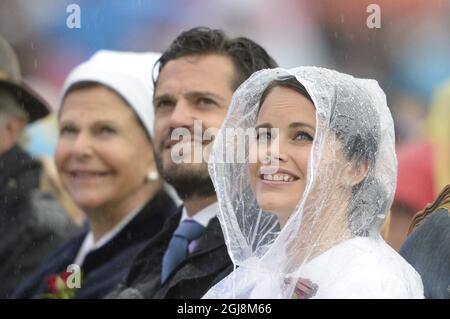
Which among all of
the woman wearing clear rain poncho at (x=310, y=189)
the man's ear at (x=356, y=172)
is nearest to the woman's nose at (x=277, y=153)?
the woman wearing clear rain poncho at (x=310, y=189)

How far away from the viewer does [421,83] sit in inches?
134

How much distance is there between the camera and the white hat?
Result: 380cm

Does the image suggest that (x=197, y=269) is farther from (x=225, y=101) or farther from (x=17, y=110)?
(x=17, y=110)

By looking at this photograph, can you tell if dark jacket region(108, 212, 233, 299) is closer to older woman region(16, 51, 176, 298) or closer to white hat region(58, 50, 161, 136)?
older woman region(16, 51, 176, 298)

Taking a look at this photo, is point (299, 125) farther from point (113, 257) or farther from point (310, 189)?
point (113, 257)

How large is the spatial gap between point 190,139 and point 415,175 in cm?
79

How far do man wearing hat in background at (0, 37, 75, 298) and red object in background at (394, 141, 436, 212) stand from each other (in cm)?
136

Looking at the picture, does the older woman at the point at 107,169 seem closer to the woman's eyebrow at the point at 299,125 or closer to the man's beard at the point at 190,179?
the man's beard at the point at 190,179

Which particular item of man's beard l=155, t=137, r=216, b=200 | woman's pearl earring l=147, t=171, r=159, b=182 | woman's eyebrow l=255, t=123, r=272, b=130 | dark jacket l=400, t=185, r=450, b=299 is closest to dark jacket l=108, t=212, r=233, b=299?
man's beard l=155, t=137, r=216, b=200

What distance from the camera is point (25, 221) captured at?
4074 millimetres

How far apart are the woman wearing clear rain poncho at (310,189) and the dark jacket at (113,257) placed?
0.68 metres

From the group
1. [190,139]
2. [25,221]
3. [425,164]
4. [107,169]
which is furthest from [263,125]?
[25,221]

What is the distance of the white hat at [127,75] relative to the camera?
3.80 m

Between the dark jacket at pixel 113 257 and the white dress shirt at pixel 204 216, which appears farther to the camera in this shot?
the dark jacket at pixel 113 257
